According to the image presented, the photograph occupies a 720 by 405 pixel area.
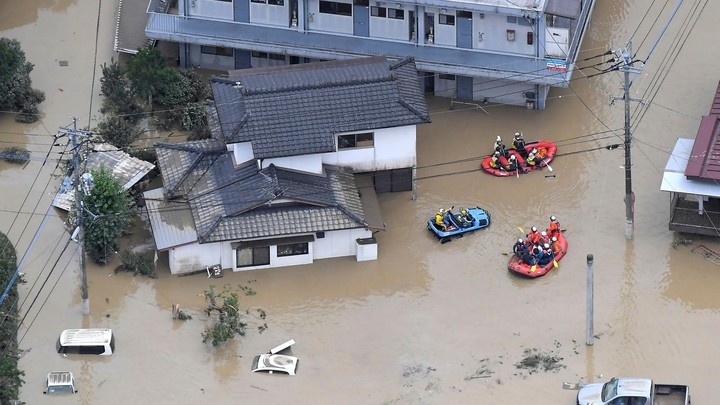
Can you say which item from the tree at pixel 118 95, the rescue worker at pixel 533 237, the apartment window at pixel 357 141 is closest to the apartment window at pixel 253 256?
the apartment window at pixel 357 141

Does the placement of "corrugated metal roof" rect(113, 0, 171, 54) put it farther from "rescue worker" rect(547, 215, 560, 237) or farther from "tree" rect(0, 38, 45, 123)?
"rescue worker" rect(547, 215, 560, 237)

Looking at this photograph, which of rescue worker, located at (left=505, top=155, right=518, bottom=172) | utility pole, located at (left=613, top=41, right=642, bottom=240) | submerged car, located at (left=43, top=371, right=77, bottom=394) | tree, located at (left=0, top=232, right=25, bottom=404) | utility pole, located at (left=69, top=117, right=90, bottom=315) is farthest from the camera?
rescue worker, located at (left=505, top=155, right=518, bottom=172)

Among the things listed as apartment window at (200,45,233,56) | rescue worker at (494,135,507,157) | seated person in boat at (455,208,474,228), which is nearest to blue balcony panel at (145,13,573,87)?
apartment window at (200,45,233,56)

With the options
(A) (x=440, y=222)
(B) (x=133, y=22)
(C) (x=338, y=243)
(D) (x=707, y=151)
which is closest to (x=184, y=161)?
(C) (x=338, y=243)

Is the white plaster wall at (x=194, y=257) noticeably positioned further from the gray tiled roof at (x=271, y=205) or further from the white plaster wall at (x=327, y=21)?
the white plaster wall at (x=327, y=21)

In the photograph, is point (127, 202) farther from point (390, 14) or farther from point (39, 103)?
point (390, 14)
